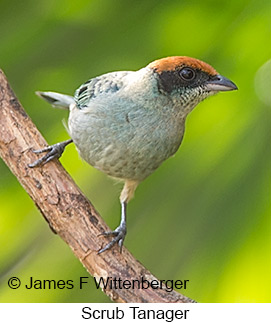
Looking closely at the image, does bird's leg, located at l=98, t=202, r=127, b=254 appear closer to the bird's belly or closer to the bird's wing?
the bird's belly

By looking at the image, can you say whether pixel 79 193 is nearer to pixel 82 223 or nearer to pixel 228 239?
pixel 82 223

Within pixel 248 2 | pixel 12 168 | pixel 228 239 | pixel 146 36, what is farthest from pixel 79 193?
pixel 248 2

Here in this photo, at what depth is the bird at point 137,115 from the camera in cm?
203

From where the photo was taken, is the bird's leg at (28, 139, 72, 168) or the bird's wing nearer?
the bird's leg at (28, 139, 72, 168)

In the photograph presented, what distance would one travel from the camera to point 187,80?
6.68 feet

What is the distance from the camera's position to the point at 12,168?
2.04 m

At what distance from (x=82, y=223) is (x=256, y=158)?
0.64 m

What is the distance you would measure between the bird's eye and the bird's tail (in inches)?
20.4

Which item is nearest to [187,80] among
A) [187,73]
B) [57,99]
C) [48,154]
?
[187,73]

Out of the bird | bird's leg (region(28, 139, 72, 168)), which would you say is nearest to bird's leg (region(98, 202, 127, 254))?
the bird

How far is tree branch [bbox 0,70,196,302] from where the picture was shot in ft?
6.34

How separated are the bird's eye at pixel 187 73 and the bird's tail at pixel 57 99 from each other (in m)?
0.52

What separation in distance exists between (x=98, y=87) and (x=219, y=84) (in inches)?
16.8

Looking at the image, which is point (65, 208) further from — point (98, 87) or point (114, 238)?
point (98, 87)
